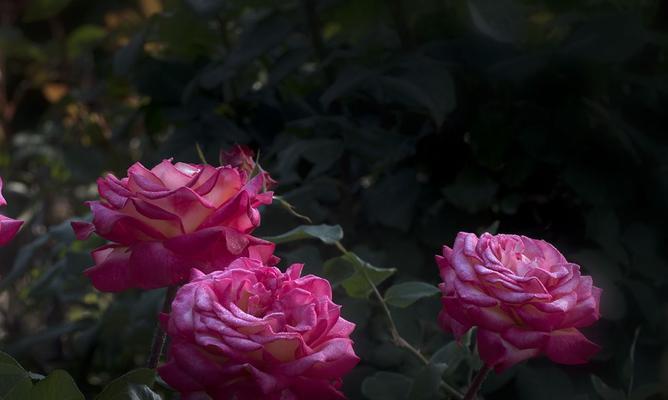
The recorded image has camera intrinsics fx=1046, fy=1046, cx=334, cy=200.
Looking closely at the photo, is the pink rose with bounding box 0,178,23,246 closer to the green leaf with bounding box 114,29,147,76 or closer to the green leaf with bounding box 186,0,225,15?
the green leaf with bounding box 186,0,225,15

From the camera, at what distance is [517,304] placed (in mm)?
739

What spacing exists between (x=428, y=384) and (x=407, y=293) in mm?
104

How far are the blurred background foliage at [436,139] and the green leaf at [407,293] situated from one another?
0.18 meters

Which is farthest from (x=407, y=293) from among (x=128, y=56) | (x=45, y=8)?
(x=45, y=8)

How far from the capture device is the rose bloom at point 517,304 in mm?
745

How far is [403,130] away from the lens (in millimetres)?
1556

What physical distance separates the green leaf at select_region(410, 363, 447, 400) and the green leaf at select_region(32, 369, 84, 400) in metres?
0.33

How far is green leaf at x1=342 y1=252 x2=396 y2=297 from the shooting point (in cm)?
98

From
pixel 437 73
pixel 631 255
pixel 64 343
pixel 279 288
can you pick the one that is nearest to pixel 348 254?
pixel 279 288

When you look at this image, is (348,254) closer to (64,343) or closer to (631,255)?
(631,255)

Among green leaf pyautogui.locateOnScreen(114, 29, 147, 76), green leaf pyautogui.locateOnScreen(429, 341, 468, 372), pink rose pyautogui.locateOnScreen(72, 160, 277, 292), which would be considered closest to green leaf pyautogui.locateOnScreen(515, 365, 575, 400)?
green leaf pyautogui.locateOnScreen(429, 341, 468, 372)

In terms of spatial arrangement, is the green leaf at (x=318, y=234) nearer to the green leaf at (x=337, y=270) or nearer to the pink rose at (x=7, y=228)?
the green leaf at (x=337, y=270)

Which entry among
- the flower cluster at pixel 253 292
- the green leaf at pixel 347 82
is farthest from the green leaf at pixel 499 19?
the flower cluster at pixel 253 292

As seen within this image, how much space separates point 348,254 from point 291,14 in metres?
0.67
